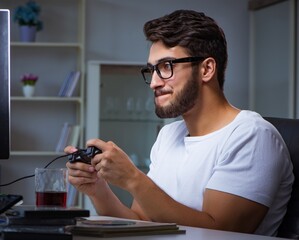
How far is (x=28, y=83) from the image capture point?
5012 millimetres

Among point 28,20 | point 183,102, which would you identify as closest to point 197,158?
point 183,102

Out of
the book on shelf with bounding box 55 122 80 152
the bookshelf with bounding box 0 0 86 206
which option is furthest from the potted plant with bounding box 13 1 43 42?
the book on shelf with bounding box 55 122 80 152

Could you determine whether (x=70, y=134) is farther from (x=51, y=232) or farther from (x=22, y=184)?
(x=51, y=232)

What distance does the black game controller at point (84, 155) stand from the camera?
175 cm

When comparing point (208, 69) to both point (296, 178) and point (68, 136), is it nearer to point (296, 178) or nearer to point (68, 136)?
point (296, 178)

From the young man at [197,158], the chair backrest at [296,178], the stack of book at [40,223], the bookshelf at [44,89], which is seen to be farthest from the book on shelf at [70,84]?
the stack of book at [40,223]

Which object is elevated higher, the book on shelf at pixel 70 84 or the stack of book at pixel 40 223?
the book on shelf at pixel 70 84

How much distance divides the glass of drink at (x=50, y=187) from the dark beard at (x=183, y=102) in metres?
0.43

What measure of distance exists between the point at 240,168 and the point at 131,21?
377 cm

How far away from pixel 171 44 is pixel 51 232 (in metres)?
0.90

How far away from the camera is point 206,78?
80.3 inches

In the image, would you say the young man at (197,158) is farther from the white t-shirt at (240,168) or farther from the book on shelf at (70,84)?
the book on shelf at (70,84)

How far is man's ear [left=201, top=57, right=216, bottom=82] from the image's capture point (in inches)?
79.9

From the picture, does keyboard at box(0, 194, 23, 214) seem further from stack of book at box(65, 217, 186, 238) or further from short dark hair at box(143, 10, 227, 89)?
short dark hair at box(143, 10, 227, 89)
